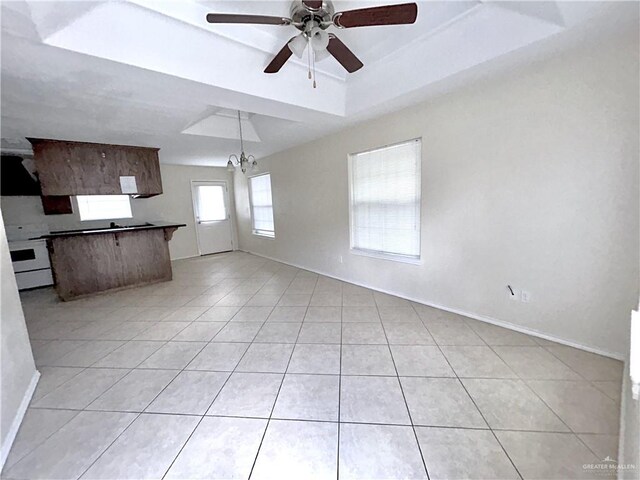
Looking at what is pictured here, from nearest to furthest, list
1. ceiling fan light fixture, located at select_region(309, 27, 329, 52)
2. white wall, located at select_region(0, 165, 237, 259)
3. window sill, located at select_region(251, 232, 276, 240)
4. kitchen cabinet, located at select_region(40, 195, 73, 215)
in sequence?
ceiling fan light fixture, located at select_region(309, 27, 329, 52) → kitchen cabinet, located at select_region(40, 195, 73, 215) → white wall, located at select_region(0, 165, 237, 259) → window sill, located at select_region(251, 232, 276, 240)

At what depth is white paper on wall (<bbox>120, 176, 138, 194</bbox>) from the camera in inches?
165

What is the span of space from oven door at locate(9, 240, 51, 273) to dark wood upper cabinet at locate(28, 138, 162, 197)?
142 centimetres

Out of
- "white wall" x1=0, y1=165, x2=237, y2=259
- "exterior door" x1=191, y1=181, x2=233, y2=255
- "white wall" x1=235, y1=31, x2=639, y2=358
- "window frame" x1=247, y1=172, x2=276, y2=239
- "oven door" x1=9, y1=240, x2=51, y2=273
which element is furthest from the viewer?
"exterior door" x1=191, y1=181, x2=233, y2=255

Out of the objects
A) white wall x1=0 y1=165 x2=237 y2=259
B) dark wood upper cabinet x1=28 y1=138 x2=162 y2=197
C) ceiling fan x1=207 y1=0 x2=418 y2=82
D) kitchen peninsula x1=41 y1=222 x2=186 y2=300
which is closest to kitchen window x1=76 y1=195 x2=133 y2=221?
white wall x1=0 y1=165 x2=237 y2=259

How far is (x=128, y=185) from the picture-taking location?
4.23 metres

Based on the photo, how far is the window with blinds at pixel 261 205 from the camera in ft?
19.0

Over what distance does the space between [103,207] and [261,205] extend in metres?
3.23

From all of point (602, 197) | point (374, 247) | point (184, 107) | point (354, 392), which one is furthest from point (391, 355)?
point (184, 107)

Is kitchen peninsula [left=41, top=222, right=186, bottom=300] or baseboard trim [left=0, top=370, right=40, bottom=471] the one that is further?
kitchen peninsula [left=41, top=222, right=186, bottom=300]

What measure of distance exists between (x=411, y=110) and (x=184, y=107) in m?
2.67

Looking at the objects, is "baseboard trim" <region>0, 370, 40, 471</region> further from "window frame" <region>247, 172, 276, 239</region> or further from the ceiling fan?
"window frame" <region>247, 172, 276, 239</region>

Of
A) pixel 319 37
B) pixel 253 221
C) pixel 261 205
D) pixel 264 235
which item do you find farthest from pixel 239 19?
pixel 253 221

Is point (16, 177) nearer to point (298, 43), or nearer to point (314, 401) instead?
point (298, 43)

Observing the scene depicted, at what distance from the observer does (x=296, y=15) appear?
1.51 meters
